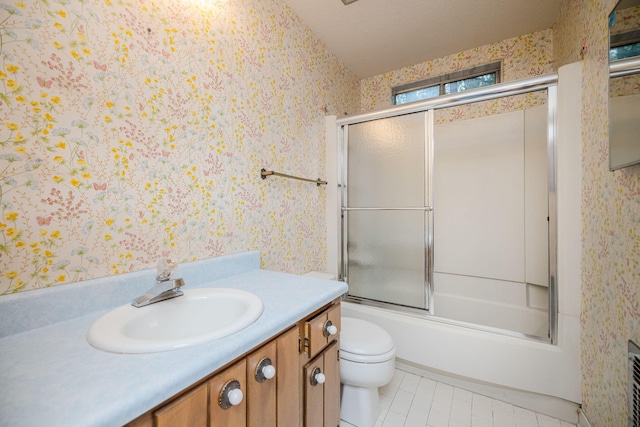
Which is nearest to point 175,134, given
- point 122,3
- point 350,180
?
point 122,3

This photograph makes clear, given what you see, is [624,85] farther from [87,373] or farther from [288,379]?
[87,373]

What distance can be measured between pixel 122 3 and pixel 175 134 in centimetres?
45

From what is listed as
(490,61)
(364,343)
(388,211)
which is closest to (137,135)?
(364,343)

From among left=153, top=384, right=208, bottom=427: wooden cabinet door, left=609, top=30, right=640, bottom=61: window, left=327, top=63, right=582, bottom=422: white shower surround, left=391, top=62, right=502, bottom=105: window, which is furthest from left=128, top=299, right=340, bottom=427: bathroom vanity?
left=391, top=62, right=502, bottom=105: window

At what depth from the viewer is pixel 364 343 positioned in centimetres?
138

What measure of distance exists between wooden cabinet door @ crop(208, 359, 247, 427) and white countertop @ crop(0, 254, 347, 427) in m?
0.05

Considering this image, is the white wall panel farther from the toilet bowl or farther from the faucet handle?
the faucet handle

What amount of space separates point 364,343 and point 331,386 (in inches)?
14.7

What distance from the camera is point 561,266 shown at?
4.60 feet

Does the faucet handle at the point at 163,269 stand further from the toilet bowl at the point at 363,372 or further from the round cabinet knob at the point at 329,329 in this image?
the toilet bowl at the point at 363,372

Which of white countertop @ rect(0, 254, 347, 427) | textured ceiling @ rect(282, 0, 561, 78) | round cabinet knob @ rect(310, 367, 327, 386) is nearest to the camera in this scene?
white countertop @ rect(0, 254, 347, 427)

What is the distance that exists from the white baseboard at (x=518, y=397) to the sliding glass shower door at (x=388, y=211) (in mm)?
451

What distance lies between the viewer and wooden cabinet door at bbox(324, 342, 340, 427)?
102cm

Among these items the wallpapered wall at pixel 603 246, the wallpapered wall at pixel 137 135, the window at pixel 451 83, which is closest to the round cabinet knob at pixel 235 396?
the wallpapered wall at pixel 137 135
